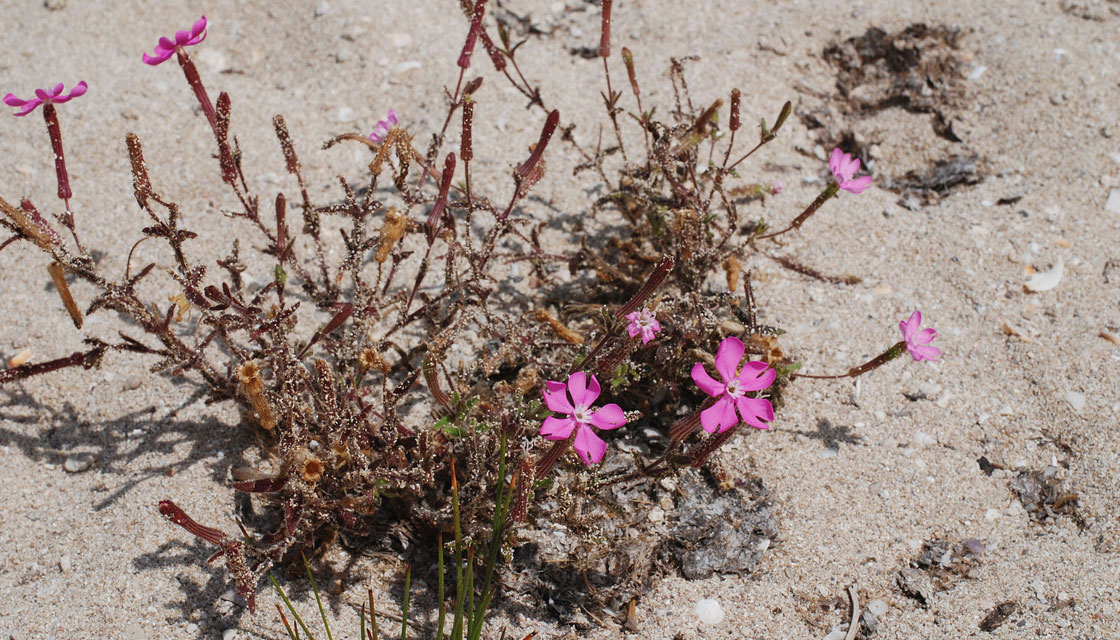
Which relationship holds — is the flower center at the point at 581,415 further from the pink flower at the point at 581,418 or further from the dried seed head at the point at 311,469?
the dried seed head at the point at 311,469

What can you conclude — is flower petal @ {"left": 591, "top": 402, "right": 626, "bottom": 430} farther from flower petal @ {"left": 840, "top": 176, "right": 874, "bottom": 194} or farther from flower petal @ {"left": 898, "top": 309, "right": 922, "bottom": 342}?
flower petal @ {"left": 840, "top": 176, "right": 874, "bottom": 194}

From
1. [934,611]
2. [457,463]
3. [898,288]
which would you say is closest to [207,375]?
[457,463]

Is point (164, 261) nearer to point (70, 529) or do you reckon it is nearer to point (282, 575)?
point (70, 529)

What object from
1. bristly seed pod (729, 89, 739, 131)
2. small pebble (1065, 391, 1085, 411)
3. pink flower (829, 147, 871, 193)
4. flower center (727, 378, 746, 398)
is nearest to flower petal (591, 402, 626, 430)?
flower center (727, 378, 746, 398)

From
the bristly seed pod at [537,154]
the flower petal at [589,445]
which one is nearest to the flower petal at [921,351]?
the flower petal at [589,445]

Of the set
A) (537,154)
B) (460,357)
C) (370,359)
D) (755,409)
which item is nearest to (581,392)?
(755,409)
